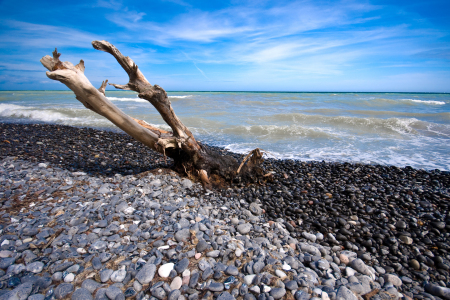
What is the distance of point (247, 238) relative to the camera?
3086 millimetres

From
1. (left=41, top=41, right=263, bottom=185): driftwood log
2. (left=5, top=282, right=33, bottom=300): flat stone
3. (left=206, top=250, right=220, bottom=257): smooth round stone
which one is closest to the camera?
(left=5, top=282, right=33, bottom=300): flat stone

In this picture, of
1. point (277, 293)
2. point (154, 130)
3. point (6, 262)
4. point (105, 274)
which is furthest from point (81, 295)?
point (154, 130)

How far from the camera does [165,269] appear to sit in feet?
7.90

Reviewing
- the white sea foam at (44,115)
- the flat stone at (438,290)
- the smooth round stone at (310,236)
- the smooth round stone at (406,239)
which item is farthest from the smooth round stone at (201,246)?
the white sea foam at (44,115)

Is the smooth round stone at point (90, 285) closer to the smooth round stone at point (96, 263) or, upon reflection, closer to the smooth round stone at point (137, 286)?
the smooth round stone at point (96, 263)

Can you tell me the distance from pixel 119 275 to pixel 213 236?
115 cm

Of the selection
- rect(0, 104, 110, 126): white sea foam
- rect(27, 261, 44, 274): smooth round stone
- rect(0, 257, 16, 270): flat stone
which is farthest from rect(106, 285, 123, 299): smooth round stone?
rect(0, 104, 110, 126): white sea foam

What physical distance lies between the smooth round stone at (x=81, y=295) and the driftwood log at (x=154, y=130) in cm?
279

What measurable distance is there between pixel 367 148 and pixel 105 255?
950cm

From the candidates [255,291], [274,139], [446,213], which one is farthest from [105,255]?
[274,139]

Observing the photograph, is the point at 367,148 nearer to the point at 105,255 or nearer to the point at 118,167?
the point at 118,167

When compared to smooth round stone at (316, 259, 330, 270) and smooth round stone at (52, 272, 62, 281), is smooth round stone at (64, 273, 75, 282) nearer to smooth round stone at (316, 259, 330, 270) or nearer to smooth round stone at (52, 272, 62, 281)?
smooth round stone at (52, 272, 62, 281)

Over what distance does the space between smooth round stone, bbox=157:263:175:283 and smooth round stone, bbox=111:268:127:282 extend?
36 cm

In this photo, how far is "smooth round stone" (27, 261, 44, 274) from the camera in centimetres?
233
